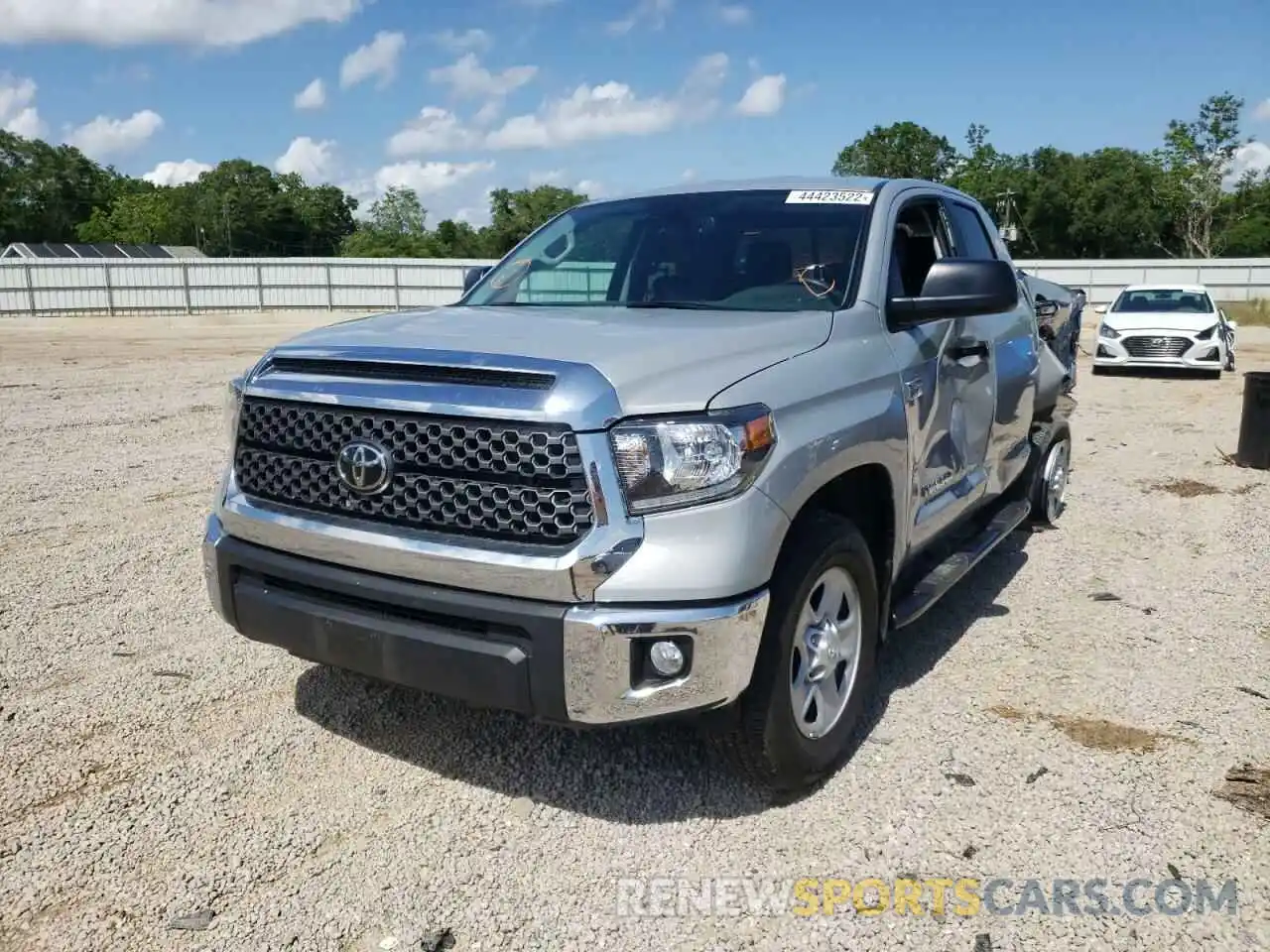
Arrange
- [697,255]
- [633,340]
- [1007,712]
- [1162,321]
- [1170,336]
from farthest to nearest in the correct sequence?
[1162,321]
[1170,336]
[697,255]
[1007,712]
[633,340]

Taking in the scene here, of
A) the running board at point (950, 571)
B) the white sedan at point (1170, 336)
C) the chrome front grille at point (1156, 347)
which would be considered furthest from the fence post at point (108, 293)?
the running board at point (950, 571)

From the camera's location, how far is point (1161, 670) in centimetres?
441

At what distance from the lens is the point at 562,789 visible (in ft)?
11.1

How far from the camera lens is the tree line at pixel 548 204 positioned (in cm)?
6294

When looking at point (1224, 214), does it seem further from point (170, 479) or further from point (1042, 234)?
point (170, 479)

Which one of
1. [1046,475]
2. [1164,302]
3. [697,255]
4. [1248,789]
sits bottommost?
[1248,789]

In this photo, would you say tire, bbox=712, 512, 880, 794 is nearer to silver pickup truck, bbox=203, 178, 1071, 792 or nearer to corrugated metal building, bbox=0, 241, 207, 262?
silver pickup truck, bbox=203, 178, 1071, 792

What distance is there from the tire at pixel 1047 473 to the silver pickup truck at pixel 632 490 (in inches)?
95.2

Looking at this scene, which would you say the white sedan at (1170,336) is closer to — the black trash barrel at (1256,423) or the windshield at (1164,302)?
the windshield at (1164,302)

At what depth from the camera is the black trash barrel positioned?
8781mm

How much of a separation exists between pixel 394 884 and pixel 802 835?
1.19m

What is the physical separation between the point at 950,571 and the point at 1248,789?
1294 mm

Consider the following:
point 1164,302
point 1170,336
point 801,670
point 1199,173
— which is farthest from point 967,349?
point 1199,173

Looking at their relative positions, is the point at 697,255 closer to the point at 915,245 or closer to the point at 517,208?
the point at 915,245
